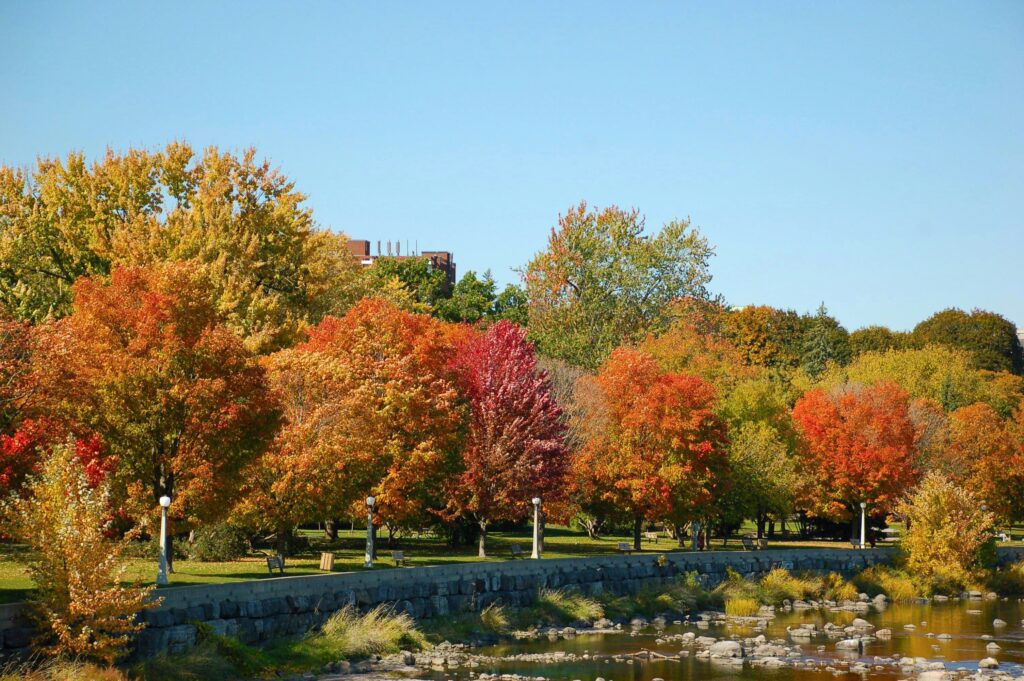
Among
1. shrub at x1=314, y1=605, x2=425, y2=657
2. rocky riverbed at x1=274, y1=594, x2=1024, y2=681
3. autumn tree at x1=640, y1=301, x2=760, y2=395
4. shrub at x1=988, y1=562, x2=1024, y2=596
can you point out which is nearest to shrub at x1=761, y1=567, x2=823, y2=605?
rocky riverbed at x1=274, y1=594, x2=1024, y2=681

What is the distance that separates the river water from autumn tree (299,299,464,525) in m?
8.41

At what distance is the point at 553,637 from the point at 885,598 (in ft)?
71.6

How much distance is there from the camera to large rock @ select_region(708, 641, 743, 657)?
39688mm

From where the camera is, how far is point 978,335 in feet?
381

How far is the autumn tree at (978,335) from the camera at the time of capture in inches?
4523

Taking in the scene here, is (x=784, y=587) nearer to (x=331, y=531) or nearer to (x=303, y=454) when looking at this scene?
(x=331, y=531)

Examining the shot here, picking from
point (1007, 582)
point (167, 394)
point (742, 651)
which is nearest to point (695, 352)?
point (1007, 582)

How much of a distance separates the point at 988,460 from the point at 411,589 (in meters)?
47.1

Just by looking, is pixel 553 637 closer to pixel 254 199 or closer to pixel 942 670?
pixel 942 670

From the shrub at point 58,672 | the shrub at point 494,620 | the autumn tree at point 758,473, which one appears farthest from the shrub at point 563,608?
the shrub at point 58,672

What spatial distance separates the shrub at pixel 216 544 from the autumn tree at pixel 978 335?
8381cm

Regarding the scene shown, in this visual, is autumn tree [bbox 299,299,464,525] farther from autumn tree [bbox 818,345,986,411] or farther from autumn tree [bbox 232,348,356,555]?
autumn tree [bbox 818,345,986,411]

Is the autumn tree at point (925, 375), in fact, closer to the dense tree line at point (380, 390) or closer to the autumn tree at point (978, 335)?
the dense tree line at point (380, 390)

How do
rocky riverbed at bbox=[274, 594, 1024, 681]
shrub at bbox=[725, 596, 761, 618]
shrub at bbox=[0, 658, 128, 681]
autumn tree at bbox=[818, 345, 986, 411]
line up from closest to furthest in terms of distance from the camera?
shrub at bbox=[0, 658, 128, 681]
rocky riverbed at bbox=[274, 594, 1024, 681]
shrub at bbox=[725, 596, 761, 618]
autumn tree at bbox=[818, 345, 986, 411]
